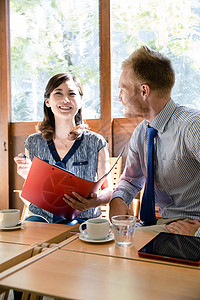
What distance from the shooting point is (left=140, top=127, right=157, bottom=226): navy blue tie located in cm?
151

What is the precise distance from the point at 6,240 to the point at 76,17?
2977mm

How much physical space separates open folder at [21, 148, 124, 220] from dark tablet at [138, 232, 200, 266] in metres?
0.39

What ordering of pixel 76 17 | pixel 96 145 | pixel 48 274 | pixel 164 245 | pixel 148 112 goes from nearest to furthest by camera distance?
pixel 48 274 < pixel 164 245 < pixel 148 112 < pixel 96 145 < pixel 76 17

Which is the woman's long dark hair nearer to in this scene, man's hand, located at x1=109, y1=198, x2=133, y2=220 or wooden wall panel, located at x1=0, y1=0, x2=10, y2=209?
man's hand, located at x1=109, y1=198, x2=133, y2=220

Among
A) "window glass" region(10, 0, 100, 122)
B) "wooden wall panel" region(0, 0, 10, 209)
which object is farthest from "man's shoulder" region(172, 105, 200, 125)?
"wooden wall panel" region(0, 0, 10, 209)

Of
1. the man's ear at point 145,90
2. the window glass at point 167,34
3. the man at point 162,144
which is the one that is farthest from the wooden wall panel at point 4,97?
the man's ear at point 145,90

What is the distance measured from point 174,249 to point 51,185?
0.62m

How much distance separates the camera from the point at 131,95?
1658 millimetres

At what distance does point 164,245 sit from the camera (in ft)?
3.11

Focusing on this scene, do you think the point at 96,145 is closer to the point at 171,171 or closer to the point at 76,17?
the point at 171,171

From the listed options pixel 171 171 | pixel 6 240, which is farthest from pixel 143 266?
pixel 171 171

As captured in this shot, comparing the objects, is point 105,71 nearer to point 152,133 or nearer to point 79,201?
point 152,133

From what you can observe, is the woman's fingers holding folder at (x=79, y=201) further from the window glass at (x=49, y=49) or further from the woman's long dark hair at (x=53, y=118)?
the window glass at (x=49, y=49)

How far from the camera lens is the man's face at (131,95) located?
1638mm
